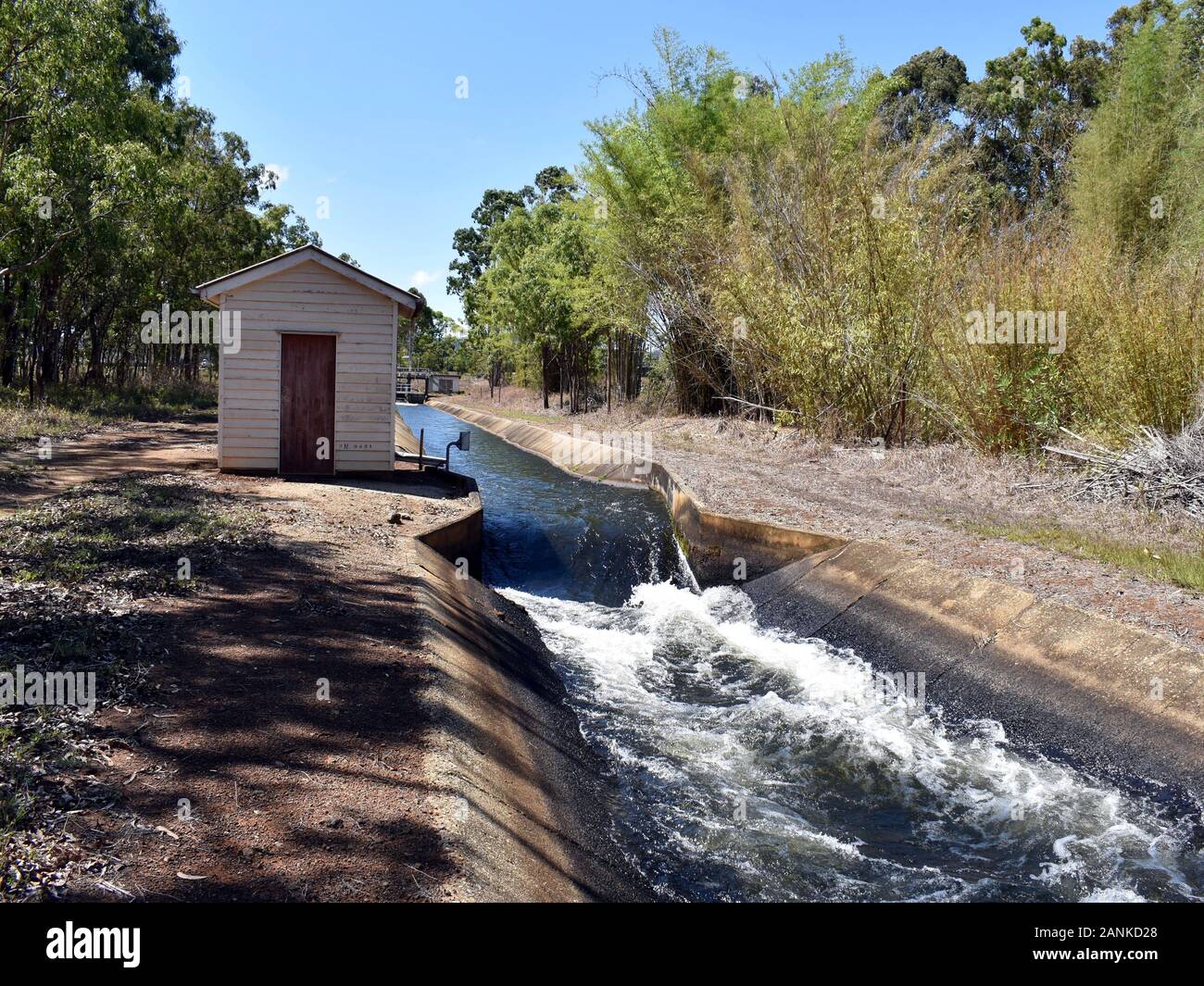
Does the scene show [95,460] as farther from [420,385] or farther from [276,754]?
[420,385]

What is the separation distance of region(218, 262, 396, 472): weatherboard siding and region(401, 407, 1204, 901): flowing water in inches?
198

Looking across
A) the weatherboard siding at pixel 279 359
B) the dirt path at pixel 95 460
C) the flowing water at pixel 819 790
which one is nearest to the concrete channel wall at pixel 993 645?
the flowing water at pixel 819 790

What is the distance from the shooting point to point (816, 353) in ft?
56.4

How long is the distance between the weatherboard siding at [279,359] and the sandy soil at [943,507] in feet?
17.8

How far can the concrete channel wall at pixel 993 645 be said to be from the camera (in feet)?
20.0

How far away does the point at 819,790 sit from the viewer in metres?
6.30

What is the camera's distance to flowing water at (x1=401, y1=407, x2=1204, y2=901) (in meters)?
5.09

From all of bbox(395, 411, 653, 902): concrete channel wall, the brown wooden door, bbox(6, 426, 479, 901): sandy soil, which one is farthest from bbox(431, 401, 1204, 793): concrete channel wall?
the brown wooden door

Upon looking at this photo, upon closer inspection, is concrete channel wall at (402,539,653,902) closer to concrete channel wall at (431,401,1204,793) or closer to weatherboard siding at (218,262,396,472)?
concrete channel wall at (431,401,1204,793)

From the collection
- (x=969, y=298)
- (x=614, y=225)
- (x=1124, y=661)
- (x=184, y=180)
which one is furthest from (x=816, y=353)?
(x=184, y=180)

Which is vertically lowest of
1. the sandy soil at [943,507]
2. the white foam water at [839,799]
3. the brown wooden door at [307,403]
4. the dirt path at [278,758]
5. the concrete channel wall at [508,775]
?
the white foam water at [839,799]

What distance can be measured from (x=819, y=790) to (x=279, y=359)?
10.3 metres

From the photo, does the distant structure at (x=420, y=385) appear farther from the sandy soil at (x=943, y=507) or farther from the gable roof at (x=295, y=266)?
the gable roof at (x=295, y=266)
